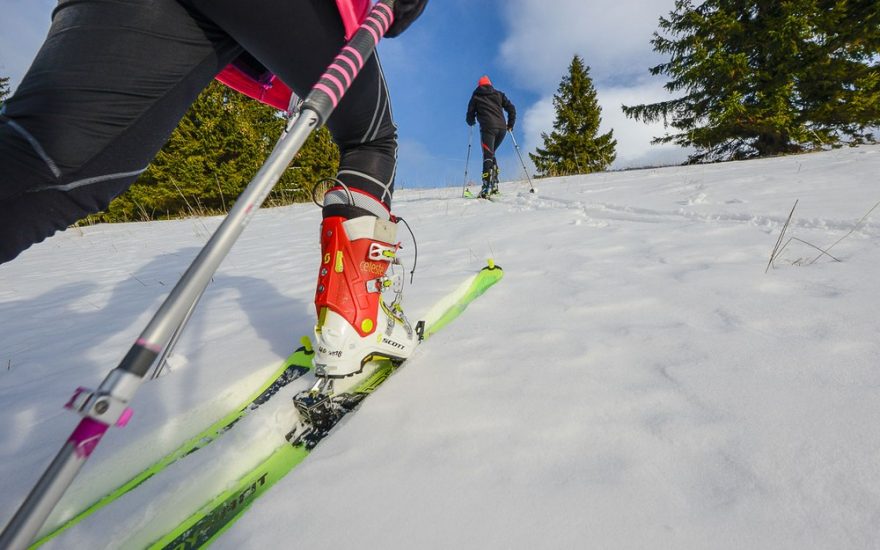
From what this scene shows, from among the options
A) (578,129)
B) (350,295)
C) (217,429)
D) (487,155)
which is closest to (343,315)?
(350,295)

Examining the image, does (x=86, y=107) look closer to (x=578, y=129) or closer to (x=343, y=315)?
(x=343, y=315)

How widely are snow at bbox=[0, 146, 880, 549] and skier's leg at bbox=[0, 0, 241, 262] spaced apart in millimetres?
694

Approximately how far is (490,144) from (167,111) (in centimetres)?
787

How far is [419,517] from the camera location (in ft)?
2.41

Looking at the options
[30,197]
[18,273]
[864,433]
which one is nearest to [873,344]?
[864,433]

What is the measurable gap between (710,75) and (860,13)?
3.57 metres

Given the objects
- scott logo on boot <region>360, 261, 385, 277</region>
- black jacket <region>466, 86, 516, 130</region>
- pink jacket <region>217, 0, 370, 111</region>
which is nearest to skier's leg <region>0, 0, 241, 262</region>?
pink jacket <region>217, 0, 370, 111</region>

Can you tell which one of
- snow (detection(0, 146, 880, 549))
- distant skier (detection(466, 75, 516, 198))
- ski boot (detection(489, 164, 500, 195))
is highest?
distant skier (detection(466, 75, 516, 198))

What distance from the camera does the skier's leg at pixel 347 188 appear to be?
996 millimetres

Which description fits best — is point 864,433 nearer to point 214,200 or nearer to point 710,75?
point 710,75

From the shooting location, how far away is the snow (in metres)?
0.69

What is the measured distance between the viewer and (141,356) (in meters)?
0.57

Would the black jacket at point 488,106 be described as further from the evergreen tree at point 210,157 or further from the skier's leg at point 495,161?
the evergreen tree at point 210,157

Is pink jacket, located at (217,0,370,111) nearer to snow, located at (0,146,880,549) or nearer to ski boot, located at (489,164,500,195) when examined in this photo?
snow, located at (0,146,880,549)
